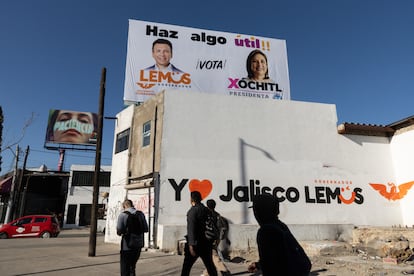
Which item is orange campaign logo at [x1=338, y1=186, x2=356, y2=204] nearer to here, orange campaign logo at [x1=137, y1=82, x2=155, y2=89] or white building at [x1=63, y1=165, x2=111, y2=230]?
orange campaign logo at [x1=137, y1=82, x2=155, y2=89]

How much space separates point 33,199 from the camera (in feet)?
107

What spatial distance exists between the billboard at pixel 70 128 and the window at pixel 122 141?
23.3 meters

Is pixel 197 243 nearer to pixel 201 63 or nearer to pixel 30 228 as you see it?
pixel 201 63

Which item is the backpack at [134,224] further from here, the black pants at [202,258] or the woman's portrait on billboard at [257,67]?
the woman's portrait on billboard at [257,67]

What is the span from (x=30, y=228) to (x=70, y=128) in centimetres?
2078

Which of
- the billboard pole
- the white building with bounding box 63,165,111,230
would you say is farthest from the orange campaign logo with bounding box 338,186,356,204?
the white building with bounding box 63,165,111,230

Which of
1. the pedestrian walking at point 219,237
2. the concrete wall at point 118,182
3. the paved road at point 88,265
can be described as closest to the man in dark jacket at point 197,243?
the pedestrian walking at point 219,237

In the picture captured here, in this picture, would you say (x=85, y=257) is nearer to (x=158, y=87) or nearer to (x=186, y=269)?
(x=186, y=269)

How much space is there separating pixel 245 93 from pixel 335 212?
8225mm

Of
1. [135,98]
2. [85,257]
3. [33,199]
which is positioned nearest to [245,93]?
[135,98]

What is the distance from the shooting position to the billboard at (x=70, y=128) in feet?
123

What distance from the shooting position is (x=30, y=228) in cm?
1928

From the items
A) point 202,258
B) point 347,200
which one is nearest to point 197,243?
point 202,258

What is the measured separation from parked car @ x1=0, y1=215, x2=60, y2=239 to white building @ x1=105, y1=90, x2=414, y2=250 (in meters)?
6.53
